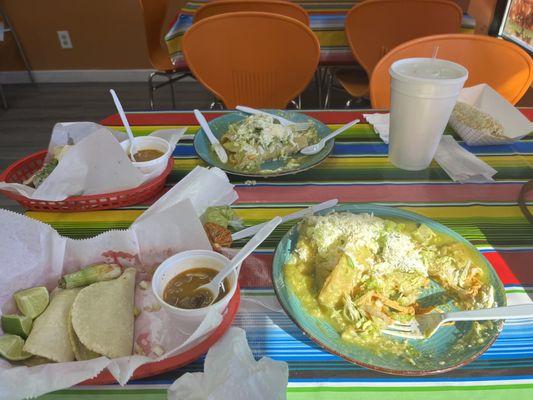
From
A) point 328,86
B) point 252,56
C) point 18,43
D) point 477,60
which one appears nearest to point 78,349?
point 252,56

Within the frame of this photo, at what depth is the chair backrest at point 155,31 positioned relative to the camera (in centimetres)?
243

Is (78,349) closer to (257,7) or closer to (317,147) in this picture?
(317,147)

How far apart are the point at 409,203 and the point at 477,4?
2.74 m

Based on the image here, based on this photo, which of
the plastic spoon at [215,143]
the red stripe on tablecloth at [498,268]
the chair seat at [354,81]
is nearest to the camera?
the red stripe on tablecloth at [498,268]

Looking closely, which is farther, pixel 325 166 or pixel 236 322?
pixel 325 166

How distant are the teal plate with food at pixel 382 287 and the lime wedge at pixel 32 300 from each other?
14.3 inches

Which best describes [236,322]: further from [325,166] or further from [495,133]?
[495,133]

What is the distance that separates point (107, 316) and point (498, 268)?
0.70m

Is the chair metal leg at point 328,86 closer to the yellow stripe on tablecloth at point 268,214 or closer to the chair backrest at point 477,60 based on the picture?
the chair backrest at point 477,60

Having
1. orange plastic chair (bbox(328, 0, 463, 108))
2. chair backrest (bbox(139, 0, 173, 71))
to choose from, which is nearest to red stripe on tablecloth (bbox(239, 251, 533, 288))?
orange plastic chair (bbox(328, 0, 463, 108))

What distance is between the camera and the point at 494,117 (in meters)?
1.22

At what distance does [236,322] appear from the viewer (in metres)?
0.67

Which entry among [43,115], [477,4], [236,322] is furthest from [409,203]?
[43,115]

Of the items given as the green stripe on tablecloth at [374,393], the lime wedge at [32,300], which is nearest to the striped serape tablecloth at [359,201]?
the green stripe on tablecloth at [374,393]
